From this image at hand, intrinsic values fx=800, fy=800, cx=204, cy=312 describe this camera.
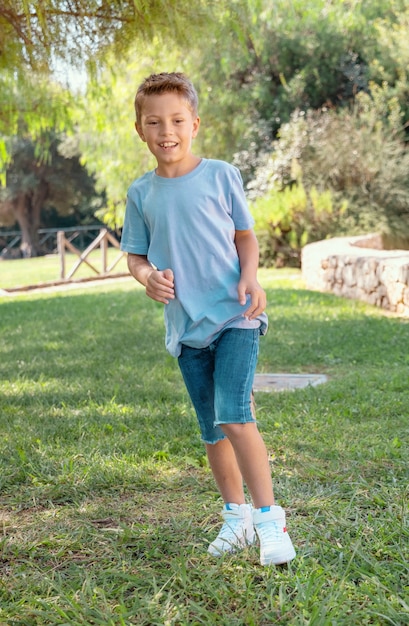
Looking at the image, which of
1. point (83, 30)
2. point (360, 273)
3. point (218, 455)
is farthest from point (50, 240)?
point (218, 455)

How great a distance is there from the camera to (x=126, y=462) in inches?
144

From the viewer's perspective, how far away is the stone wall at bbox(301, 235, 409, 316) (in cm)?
836

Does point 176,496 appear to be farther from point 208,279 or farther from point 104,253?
point 104,253

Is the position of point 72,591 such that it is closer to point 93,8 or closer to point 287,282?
point 93,8

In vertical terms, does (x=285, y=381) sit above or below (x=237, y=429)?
below

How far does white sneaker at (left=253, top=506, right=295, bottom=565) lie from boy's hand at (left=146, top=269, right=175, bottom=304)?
2.46ft

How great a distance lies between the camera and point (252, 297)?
8.43 feet

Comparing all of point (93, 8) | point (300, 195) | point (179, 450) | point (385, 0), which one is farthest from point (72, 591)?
point (385, 0)

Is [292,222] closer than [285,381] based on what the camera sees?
No

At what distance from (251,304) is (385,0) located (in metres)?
16.5

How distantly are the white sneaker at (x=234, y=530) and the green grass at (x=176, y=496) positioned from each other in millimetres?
55

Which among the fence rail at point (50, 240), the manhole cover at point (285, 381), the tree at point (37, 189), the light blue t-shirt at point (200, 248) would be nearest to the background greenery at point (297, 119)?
the manhole cover at point (285, 381)

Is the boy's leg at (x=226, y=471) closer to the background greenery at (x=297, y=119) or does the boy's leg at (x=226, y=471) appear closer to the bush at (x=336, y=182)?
the background greenery at (x=297, y=119)

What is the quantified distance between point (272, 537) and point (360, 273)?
7188 mm
